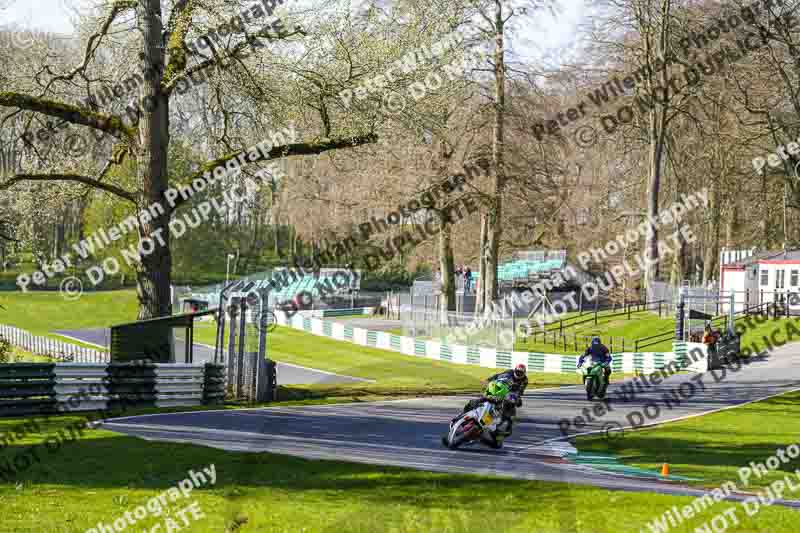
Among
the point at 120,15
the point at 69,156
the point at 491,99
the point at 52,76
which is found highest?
the point at 491,99

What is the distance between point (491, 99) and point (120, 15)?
22.8 meters

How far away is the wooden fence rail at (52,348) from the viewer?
3125cm

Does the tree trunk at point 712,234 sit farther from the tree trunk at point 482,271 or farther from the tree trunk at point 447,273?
the tree trunk at point 447,273

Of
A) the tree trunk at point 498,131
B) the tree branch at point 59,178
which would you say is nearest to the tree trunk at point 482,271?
the tree trunk at point 498,131

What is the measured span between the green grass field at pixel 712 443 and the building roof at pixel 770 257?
2439 cm

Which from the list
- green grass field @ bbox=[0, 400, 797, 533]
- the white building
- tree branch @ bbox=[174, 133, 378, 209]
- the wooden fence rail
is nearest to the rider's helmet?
green grass field @ bbox=[0, 400, 797, 533]

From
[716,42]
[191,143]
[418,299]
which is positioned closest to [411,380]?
[191,143]

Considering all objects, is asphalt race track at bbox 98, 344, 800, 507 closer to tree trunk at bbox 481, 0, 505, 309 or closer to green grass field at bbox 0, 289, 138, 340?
tree trunk at bbox 481, 0, 505, 309

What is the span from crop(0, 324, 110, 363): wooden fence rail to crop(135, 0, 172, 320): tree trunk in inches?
343

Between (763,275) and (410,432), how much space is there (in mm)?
34091

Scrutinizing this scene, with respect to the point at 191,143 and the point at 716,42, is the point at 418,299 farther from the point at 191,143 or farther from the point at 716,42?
the point at 191,143

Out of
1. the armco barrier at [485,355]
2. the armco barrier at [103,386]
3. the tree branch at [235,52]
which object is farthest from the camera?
the armco barrier at [485,355]

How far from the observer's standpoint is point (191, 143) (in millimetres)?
25422

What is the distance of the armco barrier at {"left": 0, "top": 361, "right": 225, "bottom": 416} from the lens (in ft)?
55.8
